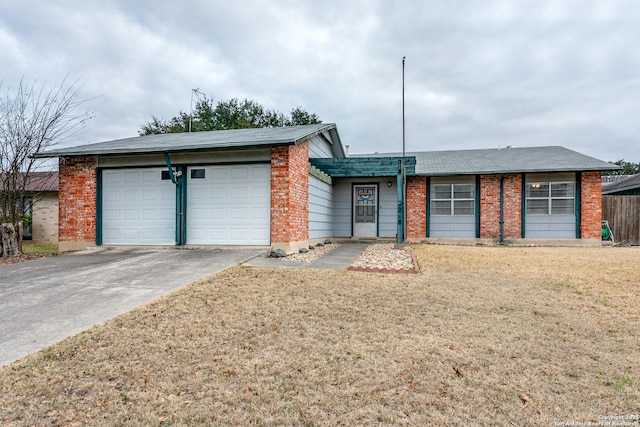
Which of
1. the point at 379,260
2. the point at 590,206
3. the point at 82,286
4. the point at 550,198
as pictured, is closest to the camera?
the point at 82,286

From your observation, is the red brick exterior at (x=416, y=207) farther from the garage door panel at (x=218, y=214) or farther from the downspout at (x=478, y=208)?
the garage door panel at (x=218, y=214)

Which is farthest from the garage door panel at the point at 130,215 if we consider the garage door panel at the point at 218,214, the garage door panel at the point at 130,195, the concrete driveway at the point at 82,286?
the garage door panel at the point at 218,214

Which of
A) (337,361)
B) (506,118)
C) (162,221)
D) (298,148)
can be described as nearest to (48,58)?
(162,221)

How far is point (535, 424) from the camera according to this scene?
2.14m

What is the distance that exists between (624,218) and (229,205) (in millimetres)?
14775

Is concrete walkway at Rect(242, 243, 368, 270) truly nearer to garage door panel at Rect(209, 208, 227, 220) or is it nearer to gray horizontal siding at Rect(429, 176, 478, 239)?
garage door panel at Rect(209, 208, 227, 220)

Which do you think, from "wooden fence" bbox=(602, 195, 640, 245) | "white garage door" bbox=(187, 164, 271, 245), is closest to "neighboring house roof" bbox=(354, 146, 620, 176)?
"wooden fence" bbox=(602, 195, 640, 245)

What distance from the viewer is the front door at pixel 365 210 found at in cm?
1405

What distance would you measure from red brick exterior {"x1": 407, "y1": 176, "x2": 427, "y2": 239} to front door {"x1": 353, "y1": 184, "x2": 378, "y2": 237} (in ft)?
4.18

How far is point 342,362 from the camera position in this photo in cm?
297

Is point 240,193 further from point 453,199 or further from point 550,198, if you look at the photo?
point 550,198

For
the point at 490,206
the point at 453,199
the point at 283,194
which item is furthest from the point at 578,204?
the point at 283,194

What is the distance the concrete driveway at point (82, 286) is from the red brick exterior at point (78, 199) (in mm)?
1021

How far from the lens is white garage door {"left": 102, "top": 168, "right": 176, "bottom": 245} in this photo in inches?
371
